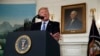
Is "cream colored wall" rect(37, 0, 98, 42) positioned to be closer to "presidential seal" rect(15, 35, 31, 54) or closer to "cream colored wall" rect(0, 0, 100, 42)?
"cream colored wall" rect(0, 0, 100, 42)

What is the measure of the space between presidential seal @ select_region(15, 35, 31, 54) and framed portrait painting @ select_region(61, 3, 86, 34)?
3012 mm

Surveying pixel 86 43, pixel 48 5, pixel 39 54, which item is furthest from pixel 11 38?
pixel 48 5

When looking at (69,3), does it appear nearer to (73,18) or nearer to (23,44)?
(73,18)

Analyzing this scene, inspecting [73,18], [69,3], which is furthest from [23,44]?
[69,3]

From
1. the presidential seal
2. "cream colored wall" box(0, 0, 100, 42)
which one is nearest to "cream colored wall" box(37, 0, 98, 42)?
"cream colored wall" box(0, 0, 100, 42)

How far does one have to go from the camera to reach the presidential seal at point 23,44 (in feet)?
7.07

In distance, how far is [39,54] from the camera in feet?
6.92

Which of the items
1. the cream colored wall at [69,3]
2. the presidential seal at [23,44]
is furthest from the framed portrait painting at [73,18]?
the presidential seal at [23,44]

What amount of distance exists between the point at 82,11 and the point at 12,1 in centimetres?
201

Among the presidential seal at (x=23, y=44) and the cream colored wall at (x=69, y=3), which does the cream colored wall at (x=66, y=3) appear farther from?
the presidential seal at (x=23, y=44)

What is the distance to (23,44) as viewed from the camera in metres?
2.18

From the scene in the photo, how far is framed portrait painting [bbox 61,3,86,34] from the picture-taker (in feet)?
16.6

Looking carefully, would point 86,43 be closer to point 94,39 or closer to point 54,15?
point 94,39

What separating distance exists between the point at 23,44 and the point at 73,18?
10.3 feet
